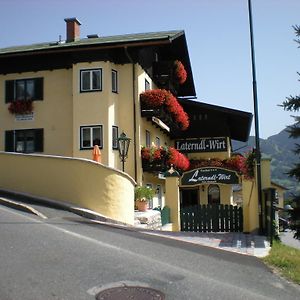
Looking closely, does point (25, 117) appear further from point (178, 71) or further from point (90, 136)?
point (178, 71)

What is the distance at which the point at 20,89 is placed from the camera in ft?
84.3

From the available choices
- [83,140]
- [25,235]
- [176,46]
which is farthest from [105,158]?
[25,235]

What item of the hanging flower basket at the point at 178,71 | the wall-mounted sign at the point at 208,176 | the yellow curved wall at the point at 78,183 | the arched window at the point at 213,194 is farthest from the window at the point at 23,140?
the arched window at the point at 213,194

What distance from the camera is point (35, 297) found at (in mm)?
6121

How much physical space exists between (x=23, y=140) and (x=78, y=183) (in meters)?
12.1

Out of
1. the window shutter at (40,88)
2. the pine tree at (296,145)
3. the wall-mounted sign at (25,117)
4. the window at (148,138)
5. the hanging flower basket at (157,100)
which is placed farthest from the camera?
the window at (148,138)

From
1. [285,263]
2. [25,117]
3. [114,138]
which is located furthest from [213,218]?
[25,117]

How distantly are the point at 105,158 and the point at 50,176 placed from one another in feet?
25.9

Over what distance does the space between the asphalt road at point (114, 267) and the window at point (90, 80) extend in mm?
13395

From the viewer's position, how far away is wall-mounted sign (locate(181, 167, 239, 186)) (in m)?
27.7

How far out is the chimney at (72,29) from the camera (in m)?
27.5

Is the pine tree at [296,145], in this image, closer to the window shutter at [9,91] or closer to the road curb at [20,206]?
the road curb at [20,206]

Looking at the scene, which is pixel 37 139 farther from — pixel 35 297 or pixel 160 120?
pixel 35 297

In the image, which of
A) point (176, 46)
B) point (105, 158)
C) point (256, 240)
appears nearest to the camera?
point (256, 240)
